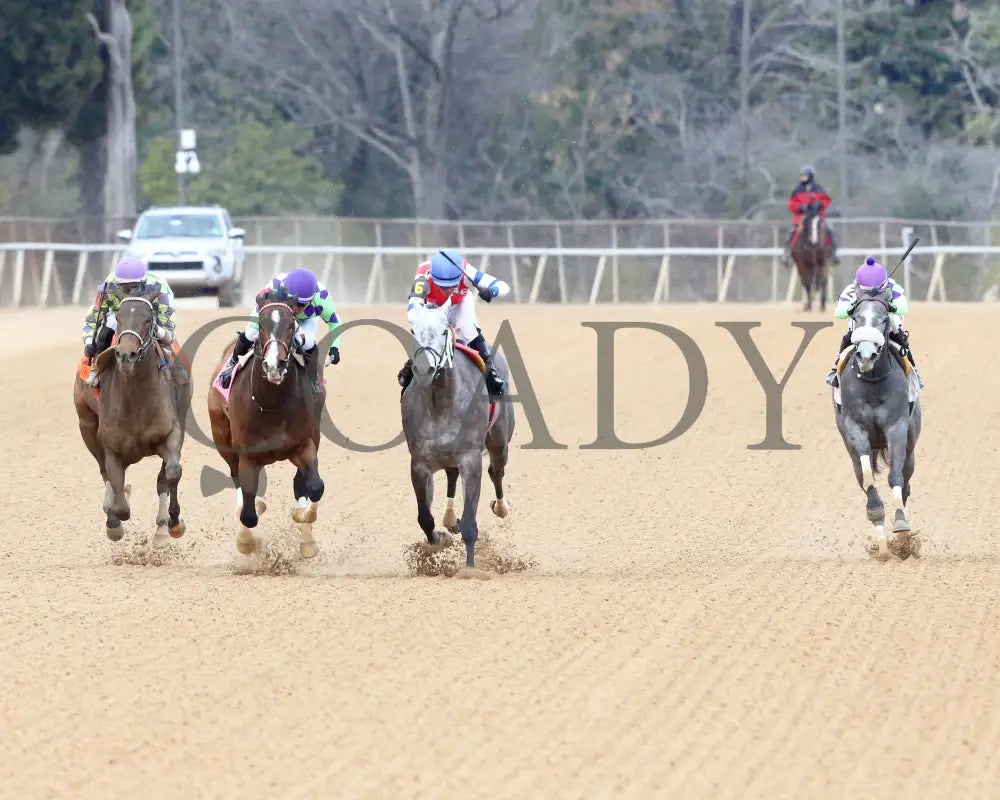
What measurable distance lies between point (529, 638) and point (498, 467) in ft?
12.2

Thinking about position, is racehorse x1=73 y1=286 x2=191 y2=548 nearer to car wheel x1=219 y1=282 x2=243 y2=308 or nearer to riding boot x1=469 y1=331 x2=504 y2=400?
riding boot x1=469 y1=331 x2=504 y2=400

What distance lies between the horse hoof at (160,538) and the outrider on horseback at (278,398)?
676mm

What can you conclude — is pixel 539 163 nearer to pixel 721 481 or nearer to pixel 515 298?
pixel 515 298

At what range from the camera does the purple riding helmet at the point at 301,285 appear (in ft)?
37.9

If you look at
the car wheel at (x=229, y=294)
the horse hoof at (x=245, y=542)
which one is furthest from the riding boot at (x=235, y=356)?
the car wheel at (x=229, y=294)

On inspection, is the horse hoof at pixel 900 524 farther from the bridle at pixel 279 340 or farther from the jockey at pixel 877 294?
the bridle at pixel 279 340

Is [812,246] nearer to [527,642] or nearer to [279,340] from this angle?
[279,340]

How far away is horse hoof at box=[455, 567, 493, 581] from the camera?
36.7 feet

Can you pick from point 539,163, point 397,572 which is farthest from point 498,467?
point 539,163

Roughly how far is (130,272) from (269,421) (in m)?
1.25

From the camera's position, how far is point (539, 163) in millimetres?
51312

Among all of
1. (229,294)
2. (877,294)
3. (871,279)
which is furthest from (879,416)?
(229,294)

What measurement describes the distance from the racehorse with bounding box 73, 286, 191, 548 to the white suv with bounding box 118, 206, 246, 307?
19.0 m

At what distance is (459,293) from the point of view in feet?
37.9
